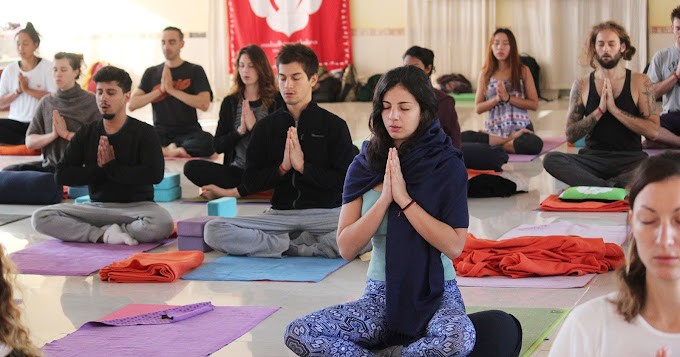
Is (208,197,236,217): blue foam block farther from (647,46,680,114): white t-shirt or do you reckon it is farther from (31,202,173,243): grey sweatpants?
(647,46,680,114): white t-shirt

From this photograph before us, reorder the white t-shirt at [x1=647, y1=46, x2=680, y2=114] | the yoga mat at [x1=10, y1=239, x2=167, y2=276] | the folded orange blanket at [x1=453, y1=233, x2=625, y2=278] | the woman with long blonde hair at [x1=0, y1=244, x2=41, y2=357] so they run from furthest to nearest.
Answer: the white t-shirt at [x1=647, y1=46, x2=680, y2=114]
the yoga mat at [x1=10, y1=239, x2=167, y2=276]
the folded orange blanket at [x1=453, y1=233, x2=625, y2=278]
the woman with long blonde hair at [x1=0, y1=244, x2=41, y2=357]

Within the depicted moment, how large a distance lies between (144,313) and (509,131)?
4739 millimetres

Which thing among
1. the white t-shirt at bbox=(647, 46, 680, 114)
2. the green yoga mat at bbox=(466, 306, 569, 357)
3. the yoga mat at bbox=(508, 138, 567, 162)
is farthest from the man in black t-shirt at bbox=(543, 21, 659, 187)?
the green yoga mat at bbox=(466, 306, 569, 357)

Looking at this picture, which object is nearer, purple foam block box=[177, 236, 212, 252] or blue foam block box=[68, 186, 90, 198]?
purple foam block box=[177, 236, 212, 252]

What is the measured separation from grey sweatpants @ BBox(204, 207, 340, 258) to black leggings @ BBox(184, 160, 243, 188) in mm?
1666

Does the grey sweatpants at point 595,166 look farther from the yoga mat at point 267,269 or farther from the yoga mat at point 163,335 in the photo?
the yoga mat at point 163,335

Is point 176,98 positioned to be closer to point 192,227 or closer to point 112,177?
point 112,177

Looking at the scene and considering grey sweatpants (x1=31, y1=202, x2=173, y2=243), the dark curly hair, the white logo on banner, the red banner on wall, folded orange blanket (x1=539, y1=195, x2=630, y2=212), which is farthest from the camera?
the white logo on banner

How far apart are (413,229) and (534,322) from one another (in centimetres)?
92

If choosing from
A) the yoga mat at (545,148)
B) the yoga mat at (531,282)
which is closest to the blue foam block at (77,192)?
the yoga mat at (545,148)

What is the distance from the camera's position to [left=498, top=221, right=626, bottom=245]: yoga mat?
5.55 meters

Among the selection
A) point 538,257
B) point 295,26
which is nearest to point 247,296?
point 538,257

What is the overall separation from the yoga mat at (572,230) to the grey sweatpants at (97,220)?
1.80 metres

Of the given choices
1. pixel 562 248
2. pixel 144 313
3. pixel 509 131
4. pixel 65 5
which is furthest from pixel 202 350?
pixel 65 5
